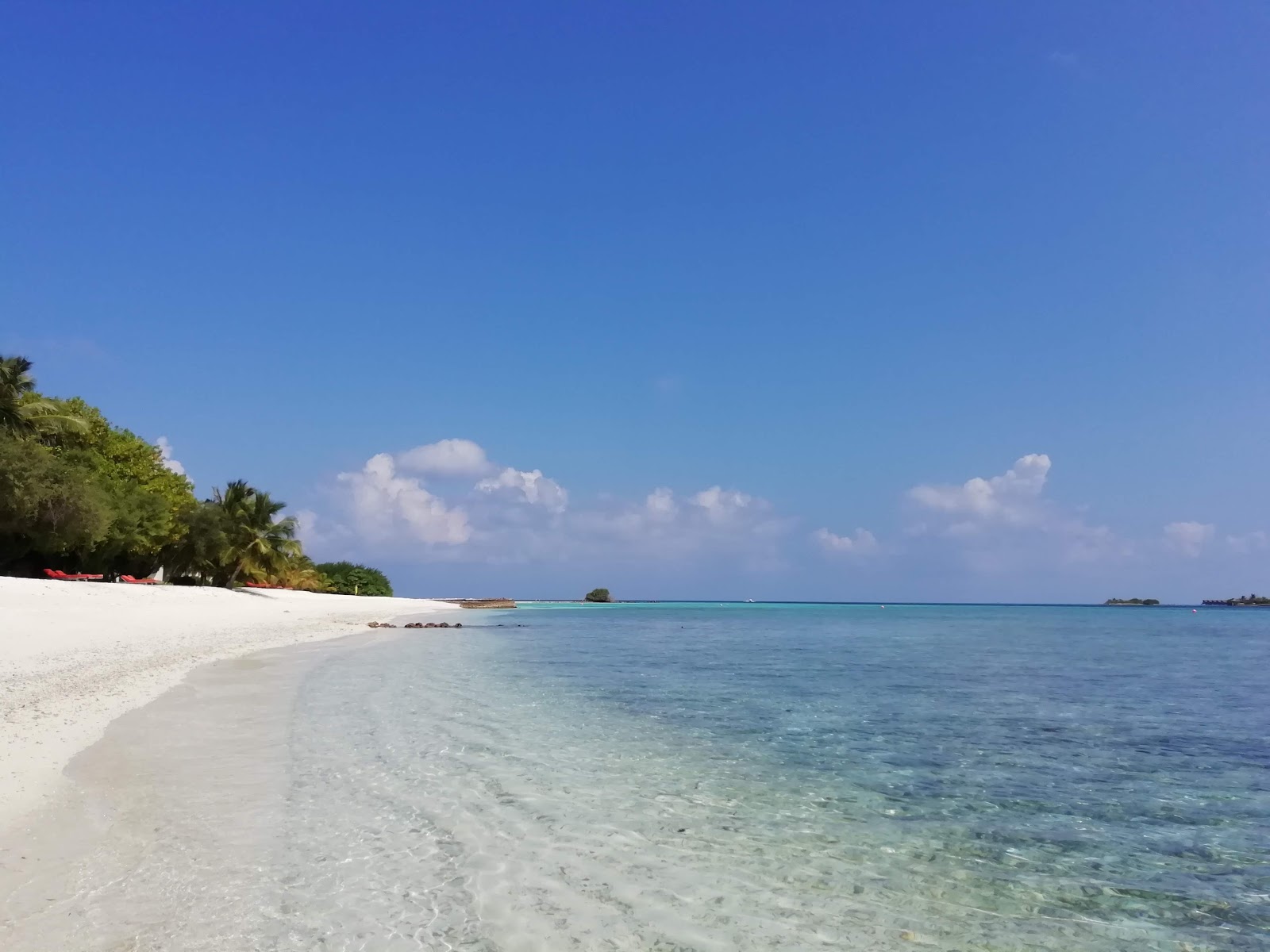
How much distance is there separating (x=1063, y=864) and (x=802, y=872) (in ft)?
8.31

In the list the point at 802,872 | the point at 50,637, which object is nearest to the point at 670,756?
the point at 802,872

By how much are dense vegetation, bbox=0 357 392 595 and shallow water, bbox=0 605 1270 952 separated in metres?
23.7

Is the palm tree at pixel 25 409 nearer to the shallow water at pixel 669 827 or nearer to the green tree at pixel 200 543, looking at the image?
the green tree at pixel 200 543

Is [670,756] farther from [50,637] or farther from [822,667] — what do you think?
[50,637]

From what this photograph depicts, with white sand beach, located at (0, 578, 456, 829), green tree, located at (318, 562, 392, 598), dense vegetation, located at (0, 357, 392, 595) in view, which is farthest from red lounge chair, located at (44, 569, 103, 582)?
green tree, located at (318, 562, 392, 598)

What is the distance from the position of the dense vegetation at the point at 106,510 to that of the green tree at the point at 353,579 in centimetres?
2803

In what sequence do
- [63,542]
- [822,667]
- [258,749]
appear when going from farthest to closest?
1. [63,542]
2. [822,667]
3. [258,749]

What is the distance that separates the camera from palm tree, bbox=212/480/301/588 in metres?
61.2

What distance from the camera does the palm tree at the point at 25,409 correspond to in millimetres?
34219

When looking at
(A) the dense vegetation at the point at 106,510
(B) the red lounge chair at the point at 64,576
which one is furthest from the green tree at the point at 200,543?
(B) the red lounge chair at the point at 64,576

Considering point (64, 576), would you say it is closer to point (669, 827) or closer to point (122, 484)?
point (122, 484)

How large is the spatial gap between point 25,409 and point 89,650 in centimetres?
2207

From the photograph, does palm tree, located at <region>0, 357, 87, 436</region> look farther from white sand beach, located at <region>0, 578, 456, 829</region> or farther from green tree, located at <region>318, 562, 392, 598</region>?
green tree, located at <region>318, 562, 392, 598</region>

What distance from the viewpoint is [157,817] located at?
7.65 m
